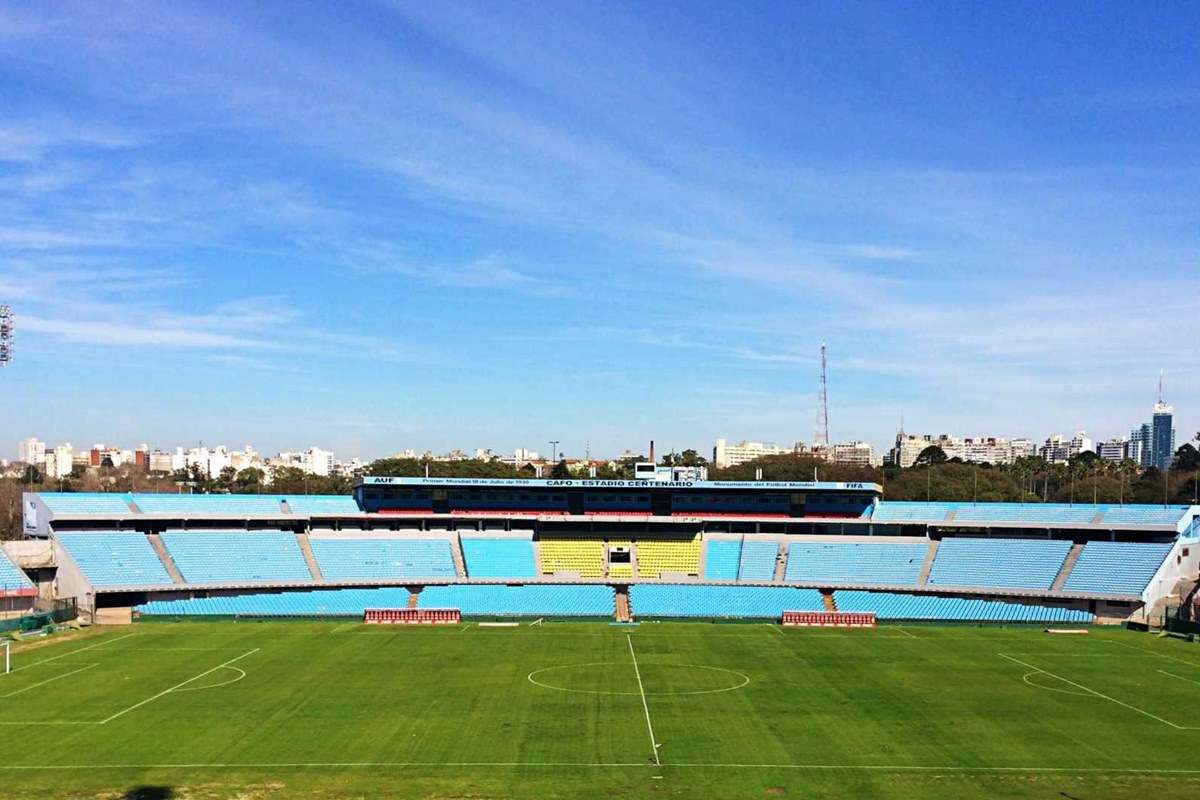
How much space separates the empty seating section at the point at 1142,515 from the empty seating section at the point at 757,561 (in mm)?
24471

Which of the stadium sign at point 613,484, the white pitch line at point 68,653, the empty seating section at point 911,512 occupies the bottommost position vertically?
the white pitch line at point 68,653

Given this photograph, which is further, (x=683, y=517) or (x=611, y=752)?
(x=683, y=517)

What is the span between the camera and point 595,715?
4159 centimetres

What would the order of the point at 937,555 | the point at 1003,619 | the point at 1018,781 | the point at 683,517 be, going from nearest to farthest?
the point at 1018,781 < the point at 1003,619 < the point at 937,555 < the point at 683,517

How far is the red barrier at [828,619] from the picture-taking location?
68.2 metres

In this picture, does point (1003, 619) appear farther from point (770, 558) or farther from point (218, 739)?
point (218, 739)

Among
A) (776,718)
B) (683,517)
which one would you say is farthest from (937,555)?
(776,718)

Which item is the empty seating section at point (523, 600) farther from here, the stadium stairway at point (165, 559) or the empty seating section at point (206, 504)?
the stadium stairway at point (165, 559)

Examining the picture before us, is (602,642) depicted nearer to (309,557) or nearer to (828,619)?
(828,619)

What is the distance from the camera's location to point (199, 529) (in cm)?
7938

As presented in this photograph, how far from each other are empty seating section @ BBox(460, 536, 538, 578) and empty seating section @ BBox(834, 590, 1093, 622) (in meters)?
23.6

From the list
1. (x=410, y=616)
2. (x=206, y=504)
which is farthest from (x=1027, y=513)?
(x=206, y=504)

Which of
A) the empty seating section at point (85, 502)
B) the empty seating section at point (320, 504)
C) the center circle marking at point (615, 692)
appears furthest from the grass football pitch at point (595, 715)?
the empty seating section at point (320, 504)

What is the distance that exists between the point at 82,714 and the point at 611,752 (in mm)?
21603
